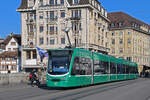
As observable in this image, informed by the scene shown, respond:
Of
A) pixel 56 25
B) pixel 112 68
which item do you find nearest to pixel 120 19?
pixel 56 25

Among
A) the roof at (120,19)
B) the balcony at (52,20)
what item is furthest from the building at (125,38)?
the balcony at (52,20)

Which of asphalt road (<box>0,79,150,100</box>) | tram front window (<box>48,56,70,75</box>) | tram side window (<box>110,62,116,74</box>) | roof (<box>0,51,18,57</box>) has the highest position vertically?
roof (<box>0,51,18,57</box>)

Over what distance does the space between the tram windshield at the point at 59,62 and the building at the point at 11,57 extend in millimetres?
68095

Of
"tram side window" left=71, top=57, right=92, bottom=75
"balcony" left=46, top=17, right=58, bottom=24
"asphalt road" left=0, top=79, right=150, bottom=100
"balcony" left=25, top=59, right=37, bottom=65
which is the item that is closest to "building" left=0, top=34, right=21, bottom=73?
"balcony" left=25, top=59, right=37, bottom=65

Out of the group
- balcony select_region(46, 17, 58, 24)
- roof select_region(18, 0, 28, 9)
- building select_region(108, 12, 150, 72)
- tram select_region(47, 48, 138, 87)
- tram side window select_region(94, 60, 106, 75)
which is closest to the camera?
tram select_region(47, 48, 138, 87)

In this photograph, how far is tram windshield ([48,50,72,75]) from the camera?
21.7 meters

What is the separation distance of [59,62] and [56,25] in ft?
148

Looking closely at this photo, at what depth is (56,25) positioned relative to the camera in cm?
6669

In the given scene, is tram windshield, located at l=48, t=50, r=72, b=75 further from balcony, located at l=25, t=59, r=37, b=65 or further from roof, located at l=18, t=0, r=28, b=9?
roof, located at l=18, t=0, r=28, b=9

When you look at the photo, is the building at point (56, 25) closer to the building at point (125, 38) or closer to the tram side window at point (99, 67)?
the building at point (125, 38)

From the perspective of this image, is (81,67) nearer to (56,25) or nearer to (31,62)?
(56,25)

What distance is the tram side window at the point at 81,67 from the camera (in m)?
22.6

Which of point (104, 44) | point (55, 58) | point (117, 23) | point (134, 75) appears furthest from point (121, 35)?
point (55, 58)

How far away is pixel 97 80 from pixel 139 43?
7704cm
